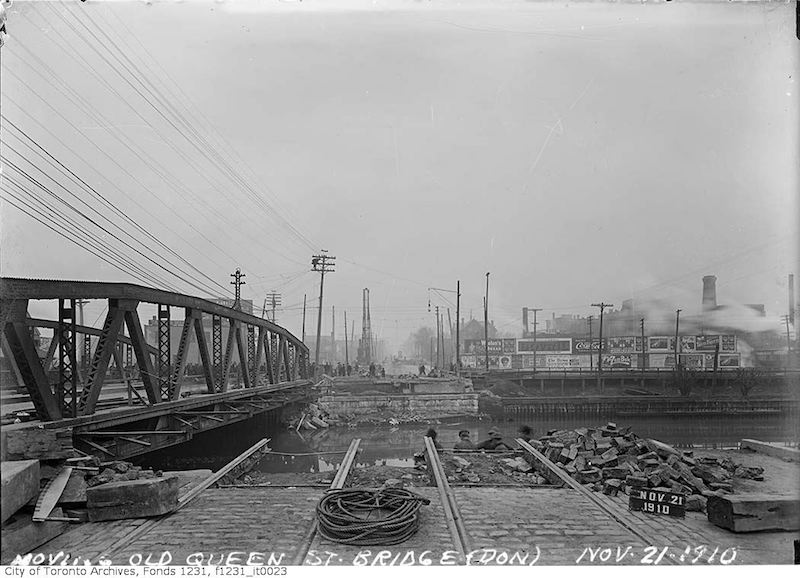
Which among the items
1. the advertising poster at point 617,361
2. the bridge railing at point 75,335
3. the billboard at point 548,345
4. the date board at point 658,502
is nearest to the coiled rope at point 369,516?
the date board at point 658,502

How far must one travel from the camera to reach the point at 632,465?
8.09 m

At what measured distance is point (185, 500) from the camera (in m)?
6.28

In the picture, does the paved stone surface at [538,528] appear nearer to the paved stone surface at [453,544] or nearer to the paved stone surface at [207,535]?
the paved stone surface at [453,544]

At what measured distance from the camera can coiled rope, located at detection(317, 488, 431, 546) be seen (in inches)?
189

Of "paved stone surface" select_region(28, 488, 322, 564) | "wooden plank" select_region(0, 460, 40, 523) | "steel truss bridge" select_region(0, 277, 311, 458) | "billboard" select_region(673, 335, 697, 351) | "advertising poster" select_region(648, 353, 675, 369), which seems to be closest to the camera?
"wooden plank" select_region(0, 460, 40, 523)

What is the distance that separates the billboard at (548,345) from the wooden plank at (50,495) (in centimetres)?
4780

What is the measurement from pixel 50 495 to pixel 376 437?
18.7m

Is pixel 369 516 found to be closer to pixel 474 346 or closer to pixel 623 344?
pixel 623 344

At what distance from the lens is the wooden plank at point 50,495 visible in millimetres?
4656

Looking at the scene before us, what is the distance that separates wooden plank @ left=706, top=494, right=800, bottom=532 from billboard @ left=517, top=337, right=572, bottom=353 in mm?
46428

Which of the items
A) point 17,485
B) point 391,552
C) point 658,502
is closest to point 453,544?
point 391,552

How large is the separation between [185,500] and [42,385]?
2547 mm

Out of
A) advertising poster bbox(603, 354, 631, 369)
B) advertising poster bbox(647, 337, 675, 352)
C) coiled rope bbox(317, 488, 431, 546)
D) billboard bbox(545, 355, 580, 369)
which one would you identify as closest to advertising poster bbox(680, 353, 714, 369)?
advertising poster bbox(647, 337, 675, 352)

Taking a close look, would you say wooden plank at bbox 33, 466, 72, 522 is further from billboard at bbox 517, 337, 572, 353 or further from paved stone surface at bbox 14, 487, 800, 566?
billboard at bbox 517, 337, 572, 353
